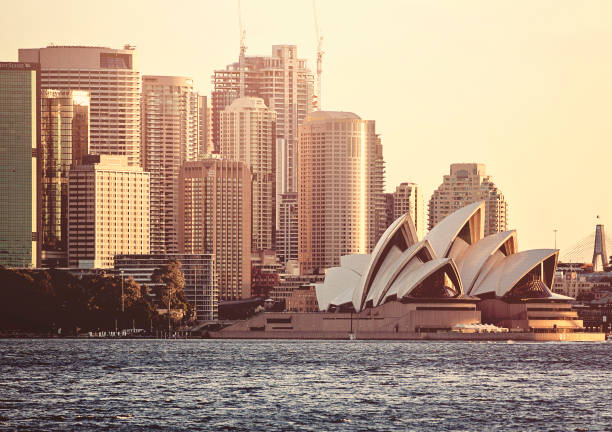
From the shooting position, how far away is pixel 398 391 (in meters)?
113

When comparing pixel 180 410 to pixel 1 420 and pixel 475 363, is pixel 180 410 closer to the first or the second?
pixel 1 420

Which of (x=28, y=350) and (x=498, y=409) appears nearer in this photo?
(x=498, y=409)

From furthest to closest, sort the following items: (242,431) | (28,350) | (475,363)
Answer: (28,350)
(475,363)
(242,431)

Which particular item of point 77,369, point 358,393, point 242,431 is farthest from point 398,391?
point 77,369

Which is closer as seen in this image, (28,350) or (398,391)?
(398,391)

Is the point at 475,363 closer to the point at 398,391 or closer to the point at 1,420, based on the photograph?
the point at 398,391

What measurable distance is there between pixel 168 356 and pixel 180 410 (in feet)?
225

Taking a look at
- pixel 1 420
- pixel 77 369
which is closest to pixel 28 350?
pixel 77 369

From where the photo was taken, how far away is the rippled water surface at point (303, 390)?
9194cm

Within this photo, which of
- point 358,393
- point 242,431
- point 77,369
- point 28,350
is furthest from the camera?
point 28,350

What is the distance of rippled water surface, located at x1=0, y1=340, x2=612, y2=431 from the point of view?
302 feet

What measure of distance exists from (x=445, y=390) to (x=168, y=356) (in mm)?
56249

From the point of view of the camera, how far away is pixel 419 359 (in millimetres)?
158375

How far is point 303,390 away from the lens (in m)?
114
